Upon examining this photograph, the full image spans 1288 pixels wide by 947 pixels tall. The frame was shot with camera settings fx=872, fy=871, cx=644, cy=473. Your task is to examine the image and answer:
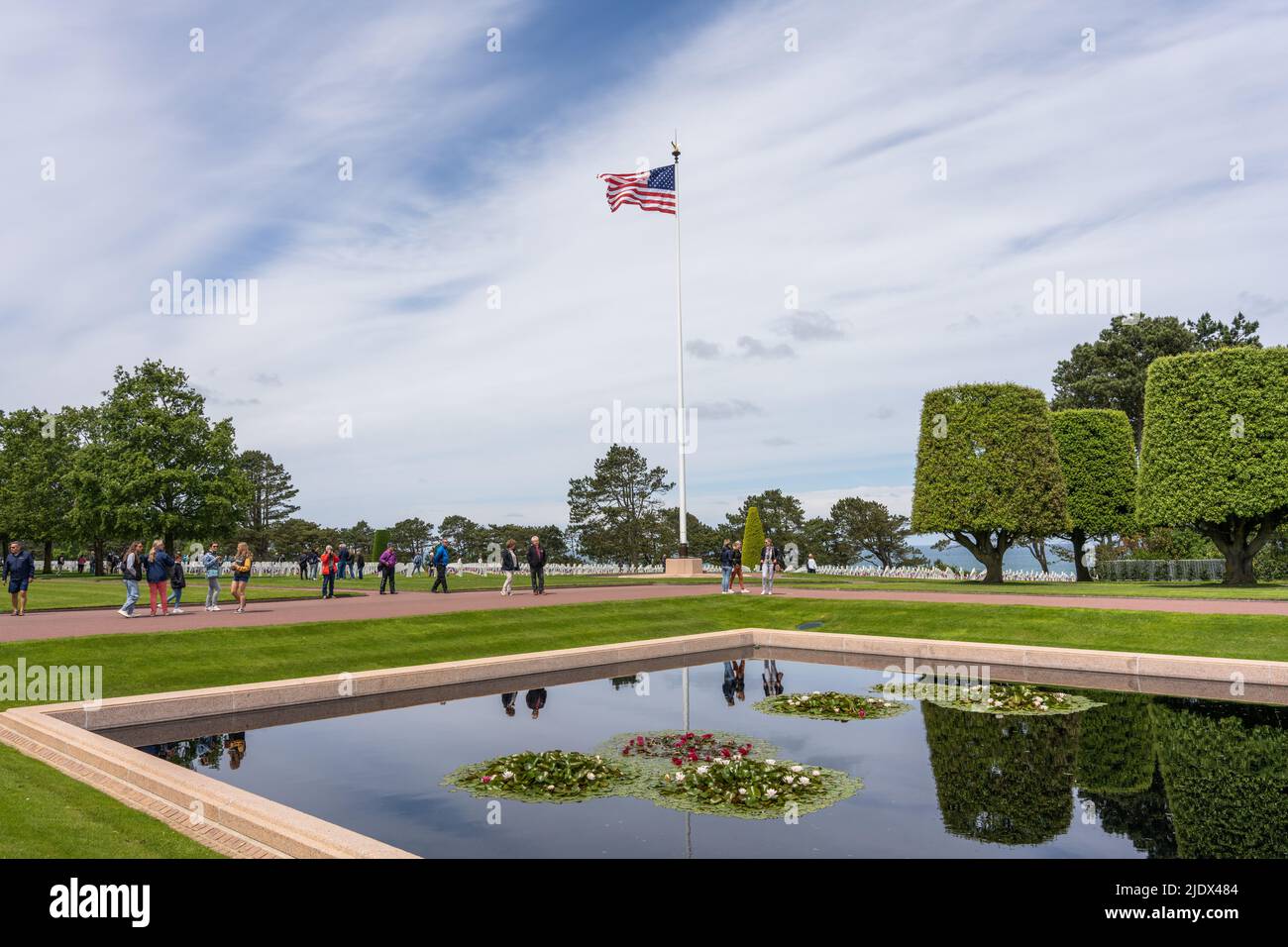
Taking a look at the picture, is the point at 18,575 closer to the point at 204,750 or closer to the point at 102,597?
the point at 102,597

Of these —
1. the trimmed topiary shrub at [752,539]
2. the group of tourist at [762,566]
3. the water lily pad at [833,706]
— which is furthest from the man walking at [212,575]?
the trimmed topiary shrub at [752,539]

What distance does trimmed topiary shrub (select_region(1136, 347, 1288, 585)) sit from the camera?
110 feet

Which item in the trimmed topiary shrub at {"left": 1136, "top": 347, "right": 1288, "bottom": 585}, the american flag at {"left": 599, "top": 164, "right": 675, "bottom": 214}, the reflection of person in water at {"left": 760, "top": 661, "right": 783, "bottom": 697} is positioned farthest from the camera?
the american flag at {"left": 599, "top": 164, "right": 675, "bottom": 214}

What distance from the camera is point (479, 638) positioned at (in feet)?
66.0

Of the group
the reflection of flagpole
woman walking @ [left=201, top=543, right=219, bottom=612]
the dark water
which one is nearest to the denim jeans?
woman walking @ [left=201, top=543, right=219, bottom=612]

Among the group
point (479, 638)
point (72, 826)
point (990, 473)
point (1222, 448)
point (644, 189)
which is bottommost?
point (479, 638)

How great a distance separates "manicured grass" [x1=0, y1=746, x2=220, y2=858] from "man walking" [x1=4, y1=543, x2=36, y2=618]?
15916 millimetres

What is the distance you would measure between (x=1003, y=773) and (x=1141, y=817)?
1.81 metres

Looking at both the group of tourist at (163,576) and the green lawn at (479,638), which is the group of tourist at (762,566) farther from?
the group of tourist at (163,576)

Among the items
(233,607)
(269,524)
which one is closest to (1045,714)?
(233,607)

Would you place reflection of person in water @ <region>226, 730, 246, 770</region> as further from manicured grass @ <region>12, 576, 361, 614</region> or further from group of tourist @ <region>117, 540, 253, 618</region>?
manicured grass @ <region>12, 576, 361, 614</region>

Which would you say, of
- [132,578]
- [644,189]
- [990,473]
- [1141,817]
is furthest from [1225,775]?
[644,189]

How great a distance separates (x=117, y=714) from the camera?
12.8 metres
